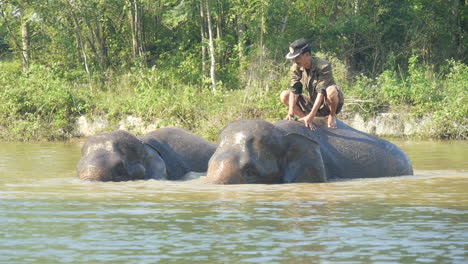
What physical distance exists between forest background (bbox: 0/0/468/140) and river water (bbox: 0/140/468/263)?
896cm

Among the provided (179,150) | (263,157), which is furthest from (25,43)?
(263,157)

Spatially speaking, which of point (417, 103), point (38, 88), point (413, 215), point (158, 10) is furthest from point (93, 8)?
point (413, 215)

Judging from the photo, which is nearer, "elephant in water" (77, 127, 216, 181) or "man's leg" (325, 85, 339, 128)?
"elephant in water" (77, 127, 216, 181)

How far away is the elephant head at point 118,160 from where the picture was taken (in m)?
10.7

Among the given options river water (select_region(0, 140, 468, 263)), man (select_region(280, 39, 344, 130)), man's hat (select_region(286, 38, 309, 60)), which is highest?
man's hat (select_region(286, 38, 309, 60))

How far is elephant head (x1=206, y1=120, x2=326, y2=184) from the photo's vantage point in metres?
9.99

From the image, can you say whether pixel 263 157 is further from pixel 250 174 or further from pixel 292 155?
pixel 292 155

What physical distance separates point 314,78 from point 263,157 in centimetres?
175

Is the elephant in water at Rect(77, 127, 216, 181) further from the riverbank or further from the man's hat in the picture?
the riverbank

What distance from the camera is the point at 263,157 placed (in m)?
10.1

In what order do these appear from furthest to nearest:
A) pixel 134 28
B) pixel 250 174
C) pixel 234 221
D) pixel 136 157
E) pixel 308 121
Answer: pixel 134 28 → pixel 136 157 → pixel 308 121 → pixel 250 174 → pixel 234 221

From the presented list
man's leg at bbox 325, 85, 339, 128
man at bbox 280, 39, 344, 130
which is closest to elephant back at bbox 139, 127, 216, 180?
man at bbox 280, 39, 344, 130

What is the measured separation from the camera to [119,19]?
94.7ft

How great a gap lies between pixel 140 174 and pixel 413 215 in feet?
A: 12.9
